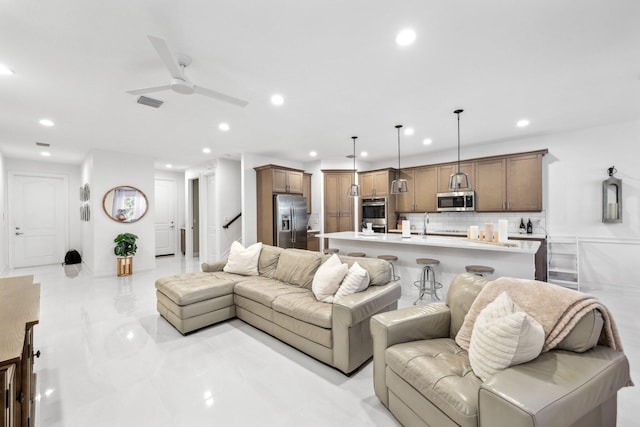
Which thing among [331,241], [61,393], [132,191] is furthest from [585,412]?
[132,191]

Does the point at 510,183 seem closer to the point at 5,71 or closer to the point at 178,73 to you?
the point at 178,73

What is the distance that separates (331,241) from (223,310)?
2442 mm

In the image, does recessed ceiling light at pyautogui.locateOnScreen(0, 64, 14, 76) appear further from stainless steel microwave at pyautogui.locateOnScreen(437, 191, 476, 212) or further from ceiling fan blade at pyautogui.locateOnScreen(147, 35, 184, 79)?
stainless steel microwave at pyautogui.locateOnScreen(437, 191, 476, 212)

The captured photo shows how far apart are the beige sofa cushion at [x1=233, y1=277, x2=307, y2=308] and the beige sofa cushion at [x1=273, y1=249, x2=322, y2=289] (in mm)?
85

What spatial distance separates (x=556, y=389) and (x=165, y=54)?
2.97 metres

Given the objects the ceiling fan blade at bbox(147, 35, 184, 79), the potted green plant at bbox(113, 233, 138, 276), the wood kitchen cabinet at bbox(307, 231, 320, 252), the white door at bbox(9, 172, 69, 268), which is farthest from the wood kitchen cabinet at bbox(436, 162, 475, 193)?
the white door at bbox(9, 172, 69, 268)

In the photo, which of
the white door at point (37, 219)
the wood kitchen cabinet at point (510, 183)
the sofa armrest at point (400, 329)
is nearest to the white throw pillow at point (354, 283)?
the sofa armrest at point (400, 329)

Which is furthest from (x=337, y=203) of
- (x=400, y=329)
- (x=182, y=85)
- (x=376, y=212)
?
(x=400, y=329)

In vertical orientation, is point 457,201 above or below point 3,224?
above

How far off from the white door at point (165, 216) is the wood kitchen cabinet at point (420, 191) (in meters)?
6.88

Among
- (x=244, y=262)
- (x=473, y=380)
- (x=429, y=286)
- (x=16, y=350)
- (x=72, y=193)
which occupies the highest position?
(x=72, y=193)

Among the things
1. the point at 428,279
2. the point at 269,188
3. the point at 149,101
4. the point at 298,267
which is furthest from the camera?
the point at 269,188

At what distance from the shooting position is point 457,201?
572 centimetres

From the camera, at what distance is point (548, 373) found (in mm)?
1254
